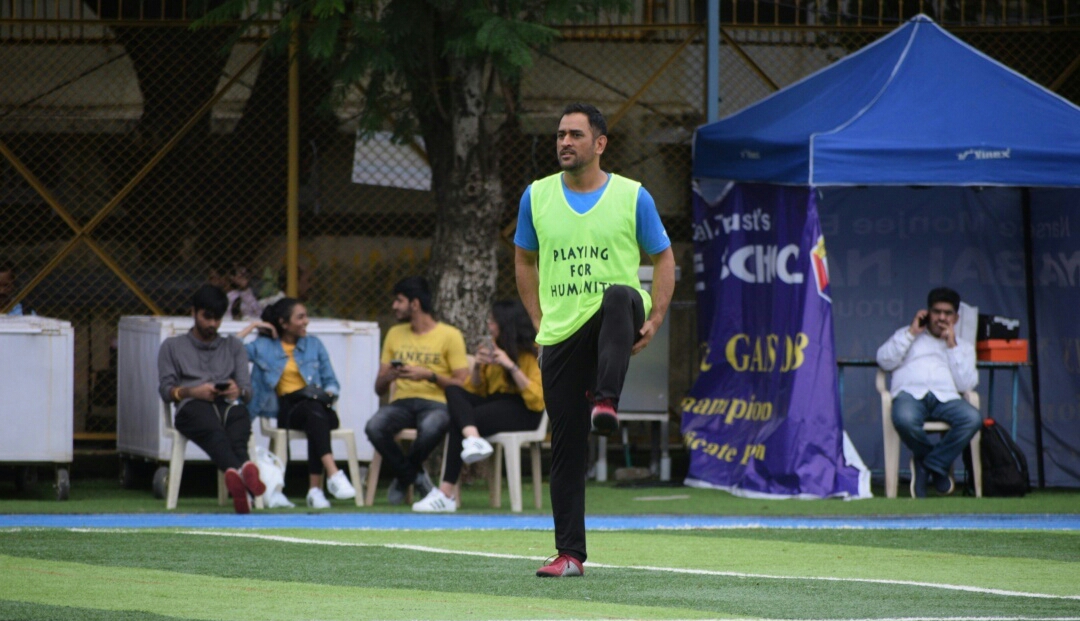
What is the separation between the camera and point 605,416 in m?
6.00

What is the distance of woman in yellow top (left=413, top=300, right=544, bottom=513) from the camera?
428 inches

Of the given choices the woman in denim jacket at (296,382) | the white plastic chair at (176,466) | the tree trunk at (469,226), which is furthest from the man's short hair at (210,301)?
the tree trunk at (469,226)

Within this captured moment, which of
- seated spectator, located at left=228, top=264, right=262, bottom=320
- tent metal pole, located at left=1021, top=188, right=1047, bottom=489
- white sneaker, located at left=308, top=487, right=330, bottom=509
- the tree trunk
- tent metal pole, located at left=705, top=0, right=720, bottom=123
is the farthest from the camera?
seated spectator, located at left=228, top=264, right=262, bottom=320

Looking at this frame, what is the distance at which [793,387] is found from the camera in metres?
11.7

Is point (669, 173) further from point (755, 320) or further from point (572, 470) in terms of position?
point (572, 470)

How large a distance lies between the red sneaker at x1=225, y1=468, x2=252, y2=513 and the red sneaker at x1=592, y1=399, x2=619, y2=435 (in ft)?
15.6

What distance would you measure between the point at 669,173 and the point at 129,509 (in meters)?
5.48

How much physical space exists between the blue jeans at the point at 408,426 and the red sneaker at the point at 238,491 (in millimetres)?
1090

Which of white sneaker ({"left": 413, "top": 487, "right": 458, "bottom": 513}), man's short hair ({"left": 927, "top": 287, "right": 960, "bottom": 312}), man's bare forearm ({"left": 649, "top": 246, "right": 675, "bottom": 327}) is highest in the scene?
man's short hair ({"left": 927, "top": 287, "right": 960, "bottom": 312})

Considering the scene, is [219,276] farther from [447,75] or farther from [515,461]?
[515,461]

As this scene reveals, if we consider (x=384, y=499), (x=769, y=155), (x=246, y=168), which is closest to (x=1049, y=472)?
(x=769, y=155)

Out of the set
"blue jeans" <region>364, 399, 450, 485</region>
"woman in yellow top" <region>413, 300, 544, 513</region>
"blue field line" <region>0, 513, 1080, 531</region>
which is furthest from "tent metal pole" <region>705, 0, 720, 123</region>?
"blue field line" <region>0, 513, 1080, 531</region>

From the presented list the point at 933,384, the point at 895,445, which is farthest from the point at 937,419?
the point at 895,445

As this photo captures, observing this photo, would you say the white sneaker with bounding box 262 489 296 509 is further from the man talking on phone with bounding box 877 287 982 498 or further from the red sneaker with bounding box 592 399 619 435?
the red sneaker with bounding box 592 399 619 435
